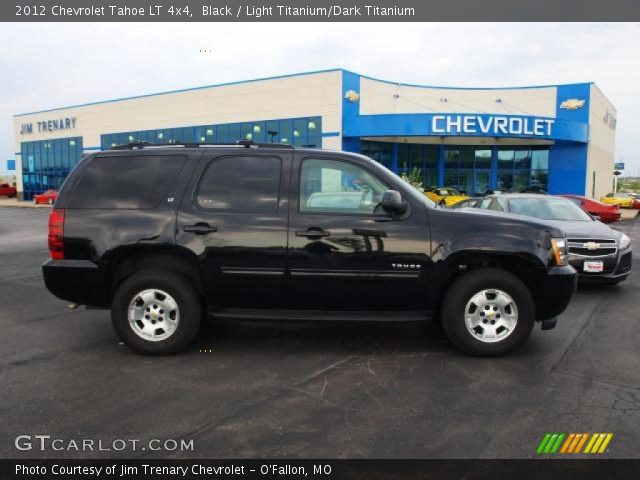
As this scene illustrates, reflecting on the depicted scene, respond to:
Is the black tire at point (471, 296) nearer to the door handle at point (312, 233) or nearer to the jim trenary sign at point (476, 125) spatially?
the door handle at point (312, 233)

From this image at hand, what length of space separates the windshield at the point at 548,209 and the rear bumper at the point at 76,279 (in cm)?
690

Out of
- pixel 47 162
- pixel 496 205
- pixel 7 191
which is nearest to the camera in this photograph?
pixel 496 205

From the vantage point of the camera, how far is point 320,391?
4113mm

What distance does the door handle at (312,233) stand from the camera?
4.80 meters

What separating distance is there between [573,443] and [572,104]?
116ft

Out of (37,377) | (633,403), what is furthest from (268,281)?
(633,403)

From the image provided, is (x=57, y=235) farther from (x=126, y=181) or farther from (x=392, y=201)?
(x=392, y=201)

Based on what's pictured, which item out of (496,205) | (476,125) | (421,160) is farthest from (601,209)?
(421,160)

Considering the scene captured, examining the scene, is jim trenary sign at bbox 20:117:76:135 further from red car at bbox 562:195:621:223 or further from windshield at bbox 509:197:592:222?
windshield at bbox 509:197:592:222

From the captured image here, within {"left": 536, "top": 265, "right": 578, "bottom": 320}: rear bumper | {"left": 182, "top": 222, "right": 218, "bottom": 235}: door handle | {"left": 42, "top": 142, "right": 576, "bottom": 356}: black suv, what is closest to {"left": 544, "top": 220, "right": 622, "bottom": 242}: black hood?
{"left": 536, "top": 265, "right": 578, "bottom": 320}: rear bumper

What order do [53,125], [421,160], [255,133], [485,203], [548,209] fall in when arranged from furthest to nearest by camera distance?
[53,125], [421,160], [255,133], [485,203], [548,209]
